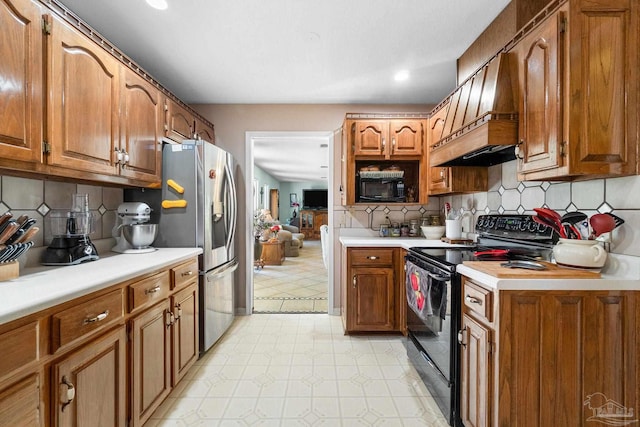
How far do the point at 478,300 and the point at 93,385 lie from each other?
1719mm

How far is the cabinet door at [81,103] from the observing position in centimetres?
128

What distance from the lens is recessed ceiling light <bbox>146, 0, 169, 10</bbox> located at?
160cm

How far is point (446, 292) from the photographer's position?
1539mm

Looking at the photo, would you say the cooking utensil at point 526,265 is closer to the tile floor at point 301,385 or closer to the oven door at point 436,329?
the oven door at point 436,329

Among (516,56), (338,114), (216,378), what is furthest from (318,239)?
(516,56)

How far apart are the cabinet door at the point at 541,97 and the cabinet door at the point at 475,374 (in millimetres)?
851

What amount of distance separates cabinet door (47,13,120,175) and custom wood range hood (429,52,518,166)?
7.08ft

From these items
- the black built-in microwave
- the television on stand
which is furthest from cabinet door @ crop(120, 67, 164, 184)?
the television on stand

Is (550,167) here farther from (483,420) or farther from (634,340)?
(483,420)

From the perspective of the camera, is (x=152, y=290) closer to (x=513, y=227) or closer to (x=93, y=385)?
(x=93, y=385)

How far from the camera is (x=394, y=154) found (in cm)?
285

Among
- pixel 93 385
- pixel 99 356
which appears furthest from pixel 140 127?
pixel 93 385

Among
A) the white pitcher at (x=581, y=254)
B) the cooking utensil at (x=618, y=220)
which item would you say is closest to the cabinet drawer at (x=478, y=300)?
the white pitcher at (x=581, y=254)

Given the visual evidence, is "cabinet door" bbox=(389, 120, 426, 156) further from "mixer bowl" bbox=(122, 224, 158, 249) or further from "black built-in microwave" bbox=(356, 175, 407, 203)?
"mixer bowl" bbox=(122, 224, 158, 249)
